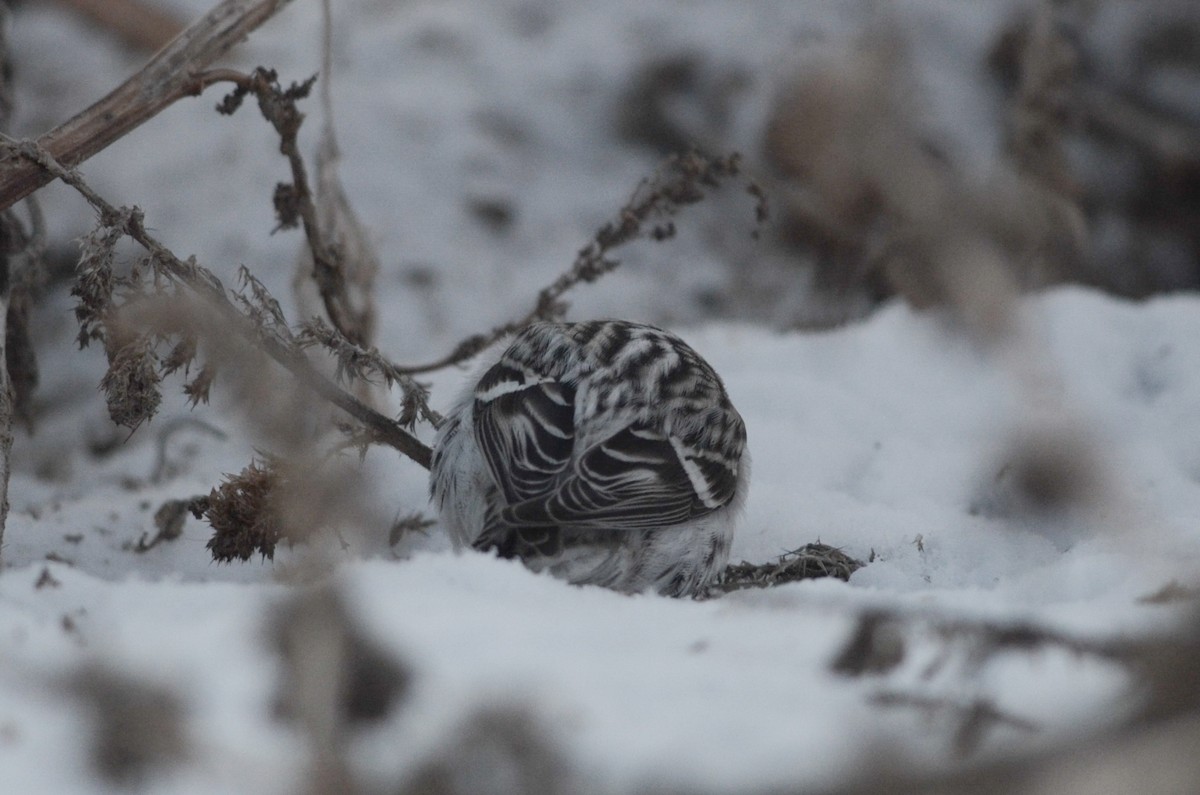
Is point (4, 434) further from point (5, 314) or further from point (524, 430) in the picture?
point (524, 430)

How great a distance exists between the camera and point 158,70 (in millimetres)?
3352

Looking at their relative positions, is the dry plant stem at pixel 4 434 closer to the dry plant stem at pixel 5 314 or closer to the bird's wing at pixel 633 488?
the dry plant stem at pixel 5 314

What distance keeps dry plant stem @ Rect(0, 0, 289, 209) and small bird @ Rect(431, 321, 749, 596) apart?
1.03 meters

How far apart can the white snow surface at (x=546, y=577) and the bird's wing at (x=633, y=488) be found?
33 cm

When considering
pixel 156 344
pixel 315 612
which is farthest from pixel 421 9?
pixel 315 612

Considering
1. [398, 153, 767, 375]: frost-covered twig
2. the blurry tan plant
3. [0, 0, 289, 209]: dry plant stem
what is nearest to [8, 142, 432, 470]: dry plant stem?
[0, 0, 289, 209]: dry plant stem

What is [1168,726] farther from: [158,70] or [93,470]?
[93,470]

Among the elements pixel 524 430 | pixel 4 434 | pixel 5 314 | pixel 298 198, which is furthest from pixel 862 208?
pixel 4 434

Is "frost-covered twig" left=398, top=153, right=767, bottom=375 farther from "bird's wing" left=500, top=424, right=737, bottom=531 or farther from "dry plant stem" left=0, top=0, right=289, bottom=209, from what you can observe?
A: "dry plant stem" left=0, top=0, right=289, bottom=209

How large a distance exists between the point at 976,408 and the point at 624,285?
1.73 m

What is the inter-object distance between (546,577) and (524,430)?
632 millimetres

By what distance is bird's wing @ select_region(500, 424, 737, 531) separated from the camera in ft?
9.14

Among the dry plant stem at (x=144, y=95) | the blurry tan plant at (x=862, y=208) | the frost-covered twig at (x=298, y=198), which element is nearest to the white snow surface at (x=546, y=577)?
the blurry tan plant at (x=862, y=208)

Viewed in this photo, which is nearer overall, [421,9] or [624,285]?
[624,285]
